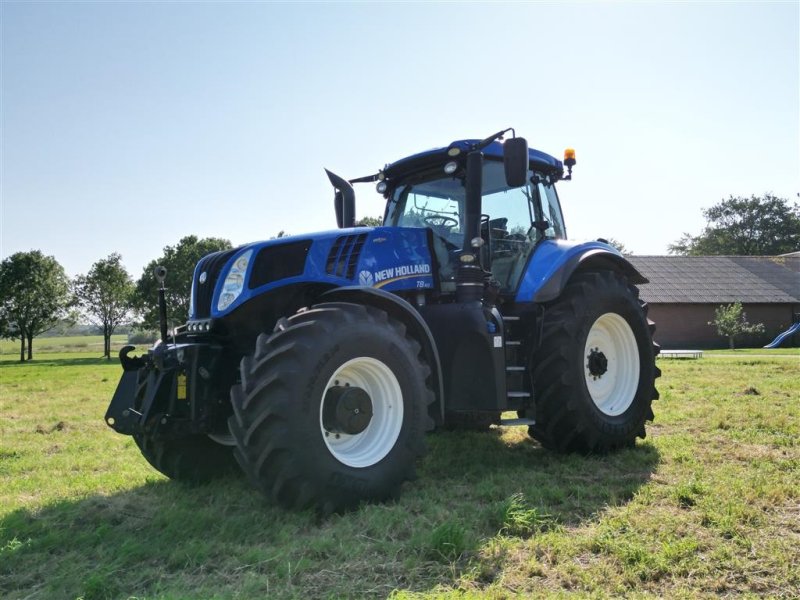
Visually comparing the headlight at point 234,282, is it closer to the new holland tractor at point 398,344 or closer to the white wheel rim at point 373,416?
the new holland tractor at point 398,344

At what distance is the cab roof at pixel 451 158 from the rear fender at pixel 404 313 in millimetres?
1725

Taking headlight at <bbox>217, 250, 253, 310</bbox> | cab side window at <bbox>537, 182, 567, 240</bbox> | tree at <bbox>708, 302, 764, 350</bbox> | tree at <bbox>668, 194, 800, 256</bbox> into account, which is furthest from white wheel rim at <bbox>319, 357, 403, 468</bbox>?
tree at <bbox>668, 194, 800, 256</bbox>

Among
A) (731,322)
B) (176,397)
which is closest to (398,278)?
(176,397)

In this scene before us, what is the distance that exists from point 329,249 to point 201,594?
8.43 ft

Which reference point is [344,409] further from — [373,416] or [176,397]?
[176,397]

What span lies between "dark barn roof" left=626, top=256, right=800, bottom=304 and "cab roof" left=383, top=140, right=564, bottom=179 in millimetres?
29243

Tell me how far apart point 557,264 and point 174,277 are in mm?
36536

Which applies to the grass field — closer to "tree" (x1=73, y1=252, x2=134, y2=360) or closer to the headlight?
the headlight

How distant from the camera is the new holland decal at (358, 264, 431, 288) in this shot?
16.4 feet

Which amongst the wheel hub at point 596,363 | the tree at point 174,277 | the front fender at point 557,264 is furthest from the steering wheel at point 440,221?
the tree at point 174,277

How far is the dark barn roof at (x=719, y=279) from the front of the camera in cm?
3516

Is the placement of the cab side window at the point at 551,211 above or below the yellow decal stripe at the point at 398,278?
above

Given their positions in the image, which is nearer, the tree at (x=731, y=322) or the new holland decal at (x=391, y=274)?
the new holland decal at (x=391, y=274)

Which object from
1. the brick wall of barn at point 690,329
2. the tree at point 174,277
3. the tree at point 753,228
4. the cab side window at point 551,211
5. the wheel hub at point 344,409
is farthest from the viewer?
the tree at point 753,228
